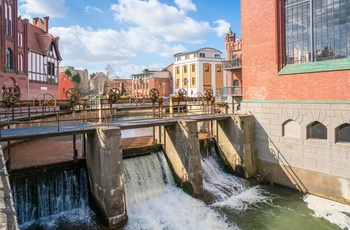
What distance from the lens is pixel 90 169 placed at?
1139 cm

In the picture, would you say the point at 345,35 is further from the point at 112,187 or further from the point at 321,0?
the point at 112,187

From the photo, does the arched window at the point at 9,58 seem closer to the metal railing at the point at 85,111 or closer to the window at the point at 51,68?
the metal railing at the point at 85,111

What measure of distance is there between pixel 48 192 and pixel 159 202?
4503mm

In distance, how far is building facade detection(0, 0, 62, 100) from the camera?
73.4 ft

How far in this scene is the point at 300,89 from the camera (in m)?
13.8

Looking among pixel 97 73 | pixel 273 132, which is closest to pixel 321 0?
pixel 273 132

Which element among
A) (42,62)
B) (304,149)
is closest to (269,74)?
(304,149)

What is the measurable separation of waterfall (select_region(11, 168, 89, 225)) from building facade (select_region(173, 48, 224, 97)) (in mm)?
42595

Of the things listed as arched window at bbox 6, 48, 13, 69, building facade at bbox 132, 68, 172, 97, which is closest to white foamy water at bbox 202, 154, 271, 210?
arched window at bbox 6, 48, 13, 69

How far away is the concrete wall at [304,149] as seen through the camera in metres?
12.4

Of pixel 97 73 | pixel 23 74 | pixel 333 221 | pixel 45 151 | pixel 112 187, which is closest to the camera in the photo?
pixel 112 187

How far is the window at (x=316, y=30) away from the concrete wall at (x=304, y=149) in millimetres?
2465

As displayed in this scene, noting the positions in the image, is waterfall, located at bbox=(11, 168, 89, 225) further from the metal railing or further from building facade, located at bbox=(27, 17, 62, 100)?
building facade, located at bbox=(27, 17, 62, 100)

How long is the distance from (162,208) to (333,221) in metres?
6.84
